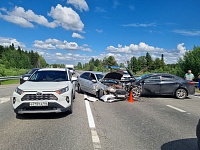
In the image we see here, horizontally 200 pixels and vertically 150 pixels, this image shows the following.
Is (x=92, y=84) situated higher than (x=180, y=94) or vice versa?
(x=92, y=84)

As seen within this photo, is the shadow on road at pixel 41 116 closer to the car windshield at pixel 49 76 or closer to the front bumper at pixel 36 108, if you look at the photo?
the front bumper at pixel 36 108

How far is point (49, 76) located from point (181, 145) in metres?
5.60

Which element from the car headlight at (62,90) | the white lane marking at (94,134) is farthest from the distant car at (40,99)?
the white lane marking at (94,134)

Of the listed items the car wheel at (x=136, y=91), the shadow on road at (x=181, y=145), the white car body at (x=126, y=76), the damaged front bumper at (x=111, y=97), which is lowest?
the shadow on road at (x=181, y=145)

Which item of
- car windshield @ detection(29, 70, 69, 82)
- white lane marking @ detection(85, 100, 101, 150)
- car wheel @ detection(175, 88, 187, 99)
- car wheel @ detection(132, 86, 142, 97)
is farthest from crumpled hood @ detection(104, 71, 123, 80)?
white lane marking @ detection(85, 100, 101, 150)

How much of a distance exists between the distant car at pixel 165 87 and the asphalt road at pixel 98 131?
16.8 feet

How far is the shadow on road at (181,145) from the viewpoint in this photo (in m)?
4.36

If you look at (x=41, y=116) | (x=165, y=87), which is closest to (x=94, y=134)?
(x=41, y=116)

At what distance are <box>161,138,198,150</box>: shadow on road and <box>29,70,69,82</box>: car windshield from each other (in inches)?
194

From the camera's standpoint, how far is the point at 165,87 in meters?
12.8

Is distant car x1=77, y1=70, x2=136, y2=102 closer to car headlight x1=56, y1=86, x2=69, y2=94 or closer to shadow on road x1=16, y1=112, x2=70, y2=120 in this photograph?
shadow on road x1=16, y1=112, x2=70, y2=120

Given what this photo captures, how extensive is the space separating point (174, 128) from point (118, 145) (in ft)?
7.55

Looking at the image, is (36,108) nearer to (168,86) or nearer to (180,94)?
(168,86)

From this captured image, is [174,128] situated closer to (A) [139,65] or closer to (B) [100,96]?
(B) [100,96]
